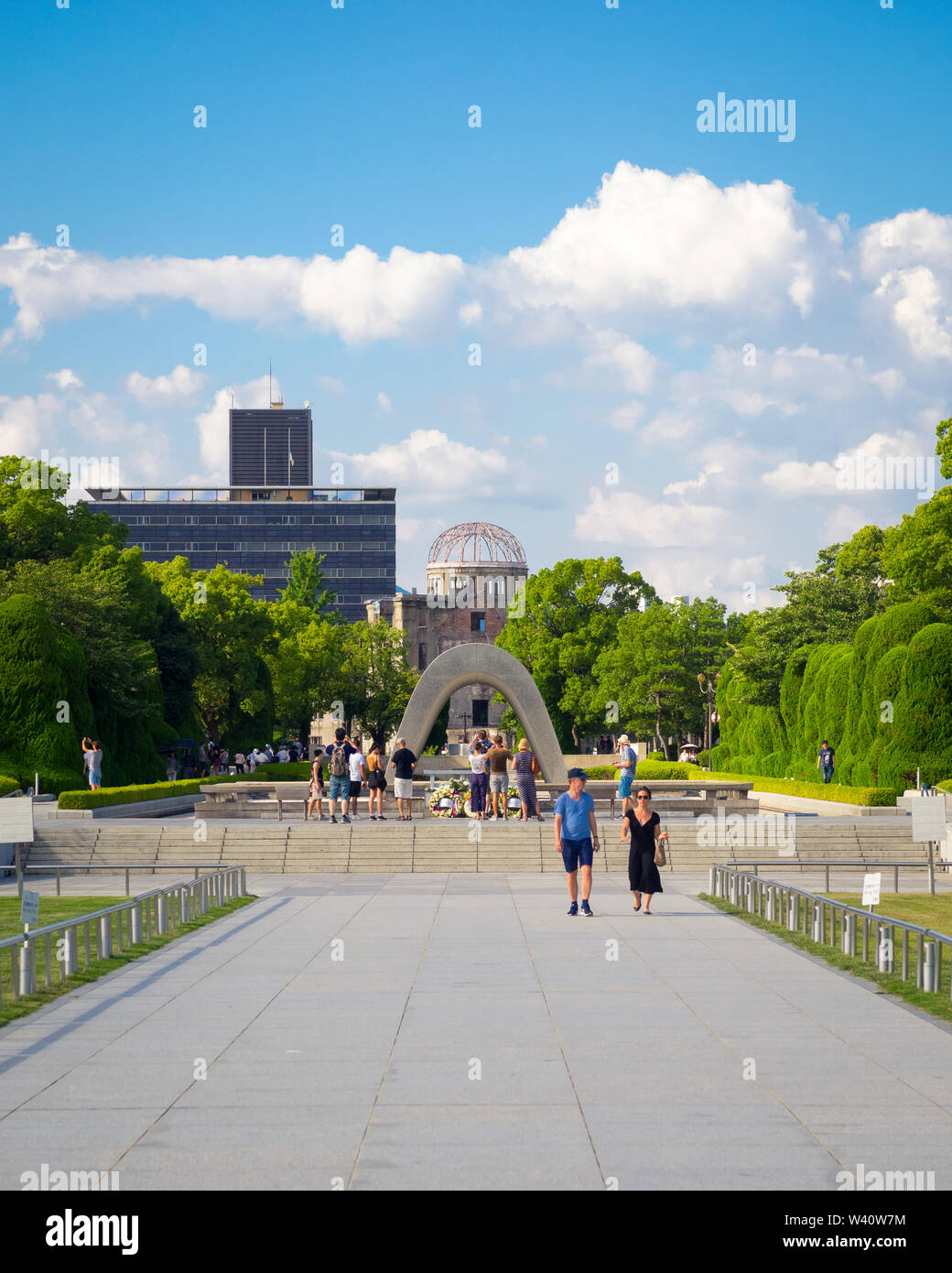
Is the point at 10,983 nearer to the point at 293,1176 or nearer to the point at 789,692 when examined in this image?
the point at 293,1176

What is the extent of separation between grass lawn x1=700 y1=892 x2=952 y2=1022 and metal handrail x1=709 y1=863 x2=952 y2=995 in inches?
3.7

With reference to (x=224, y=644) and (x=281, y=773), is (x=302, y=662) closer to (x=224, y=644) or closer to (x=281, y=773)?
(x=224, y=644)

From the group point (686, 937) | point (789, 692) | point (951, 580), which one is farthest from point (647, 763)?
point (686, 937)

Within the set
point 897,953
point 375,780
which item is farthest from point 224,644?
point 897,953

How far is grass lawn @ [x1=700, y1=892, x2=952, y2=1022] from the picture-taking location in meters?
10.8

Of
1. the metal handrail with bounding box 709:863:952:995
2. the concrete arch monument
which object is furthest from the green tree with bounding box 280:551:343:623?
the metal handrail with bounding box 709:863:952:995

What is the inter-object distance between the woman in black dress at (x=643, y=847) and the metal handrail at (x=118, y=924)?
17.6 feet

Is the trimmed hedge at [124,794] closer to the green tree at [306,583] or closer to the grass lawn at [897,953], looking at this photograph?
the grass lawn at [897,953]

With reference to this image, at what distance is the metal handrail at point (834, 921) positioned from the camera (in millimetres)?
11312

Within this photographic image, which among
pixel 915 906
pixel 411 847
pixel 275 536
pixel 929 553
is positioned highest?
pixel 275 536

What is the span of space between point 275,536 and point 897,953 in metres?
142

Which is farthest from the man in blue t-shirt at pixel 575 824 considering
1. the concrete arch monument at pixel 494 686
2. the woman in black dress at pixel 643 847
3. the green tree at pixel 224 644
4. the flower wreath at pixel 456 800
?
the green tree at pixel 224 644

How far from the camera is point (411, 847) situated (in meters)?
24.8
